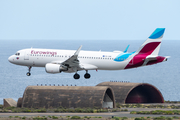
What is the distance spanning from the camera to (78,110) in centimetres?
Answer: 9006

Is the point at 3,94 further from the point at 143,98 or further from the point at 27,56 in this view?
the point at 27,56

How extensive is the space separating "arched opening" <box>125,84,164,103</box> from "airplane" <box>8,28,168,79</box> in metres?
46.8

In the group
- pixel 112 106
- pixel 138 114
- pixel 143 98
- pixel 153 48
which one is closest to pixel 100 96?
pixel 112 106

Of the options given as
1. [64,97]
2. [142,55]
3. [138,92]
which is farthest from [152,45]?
[138,92]

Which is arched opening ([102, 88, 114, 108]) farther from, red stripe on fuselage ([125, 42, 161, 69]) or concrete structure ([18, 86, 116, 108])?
red stripe on fuselage ([125, 42, 161, 69])

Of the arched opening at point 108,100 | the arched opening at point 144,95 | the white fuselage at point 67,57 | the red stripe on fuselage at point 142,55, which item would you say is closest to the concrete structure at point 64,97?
the arched opening at point 108,100

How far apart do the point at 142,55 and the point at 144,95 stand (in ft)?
167

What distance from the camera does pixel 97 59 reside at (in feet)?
267

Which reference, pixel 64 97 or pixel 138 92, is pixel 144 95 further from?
pixel 64 97

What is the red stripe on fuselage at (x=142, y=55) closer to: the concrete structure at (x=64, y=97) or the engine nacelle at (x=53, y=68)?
the engine nacelle at (x=53, y=68)

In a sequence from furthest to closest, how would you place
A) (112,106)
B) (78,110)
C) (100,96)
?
1. (112,106)
2. (100,96)
3. (78,110)

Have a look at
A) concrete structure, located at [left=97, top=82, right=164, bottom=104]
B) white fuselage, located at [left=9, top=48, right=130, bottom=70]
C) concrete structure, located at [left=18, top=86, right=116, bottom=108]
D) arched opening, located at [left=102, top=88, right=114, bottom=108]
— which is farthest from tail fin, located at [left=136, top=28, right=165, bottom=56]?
concrete structure, located at [left=97, top=82, right=164, bottom=104]

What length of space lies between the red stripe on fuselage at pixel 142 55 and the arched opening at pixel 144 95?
46737 mm
